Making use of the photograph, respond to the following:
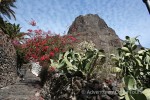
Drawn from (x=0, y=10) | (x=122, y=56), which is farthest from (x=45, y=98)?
(x=0, y=10)

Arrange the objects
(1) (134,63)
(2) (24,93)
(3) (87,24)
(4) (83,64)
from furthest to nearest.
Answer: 1. (3) (87,24)
2. (2) (24,93)
3. (4) (83,64)
4. (1) (134,63)

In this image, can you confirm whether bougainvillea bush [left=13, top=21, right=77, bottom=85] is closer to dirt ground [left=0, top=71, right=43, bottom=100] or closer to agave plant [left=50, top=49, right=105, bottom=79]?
dirt ground [left=0, top=71, right=43, bottom=100]

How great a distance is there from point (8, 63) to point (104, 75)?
8732 mm

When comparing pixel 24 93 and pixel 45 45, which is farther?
pixel 45 45

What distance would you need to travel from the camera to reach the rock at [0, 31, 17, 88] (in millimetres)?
14062

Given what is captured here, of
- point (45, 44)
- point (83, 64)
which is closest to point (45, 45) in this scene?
point (45, 44)

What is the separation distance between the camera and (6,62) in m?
14.6

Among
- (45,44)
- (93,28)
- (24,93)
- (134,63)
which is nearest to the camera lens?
(134,63)

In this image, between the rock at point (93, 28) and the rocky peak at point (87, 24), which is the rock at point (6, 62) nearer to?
the rock at point (93, 28)

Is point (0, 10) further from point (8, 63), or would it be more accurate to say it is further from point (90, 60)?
point (90, 60)

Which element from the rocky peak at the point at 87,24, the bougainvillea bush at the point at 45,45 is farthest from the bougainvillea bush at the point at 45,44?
the rocky peak at the point at 87,24

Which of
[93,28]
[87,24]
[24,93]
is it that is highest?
[87,24]

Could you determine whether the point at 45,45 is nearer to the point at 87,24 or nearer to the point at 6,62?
the point at 6,62

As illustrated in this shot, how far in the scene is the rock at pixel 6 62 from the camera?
46.1 feet
